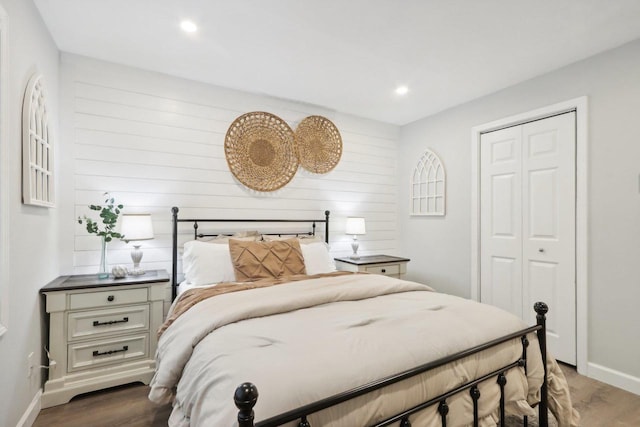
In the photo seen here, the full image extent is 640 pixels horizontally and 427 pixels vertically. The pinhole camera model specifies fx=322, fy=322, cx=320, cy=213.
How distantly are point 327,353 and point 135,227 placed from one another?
201 centimetres

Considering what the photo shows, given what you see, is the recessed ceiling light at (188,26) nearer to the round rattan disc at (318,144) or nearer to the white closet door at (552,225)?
the round rattan disc at (318,144)

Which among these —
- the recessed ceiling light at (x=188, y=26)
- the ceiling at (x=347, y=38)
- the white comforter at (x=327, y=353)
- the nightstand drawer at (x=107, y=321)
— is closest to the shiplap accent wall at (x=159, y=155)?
the ceiling at (x=347, y=38)

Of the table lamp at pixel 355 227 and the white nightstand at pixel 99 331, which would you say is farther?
the table lamp at pixel 355 227

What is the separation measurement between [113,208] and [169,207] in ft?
1.43

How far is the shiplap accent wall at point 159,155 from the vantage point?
2.64m

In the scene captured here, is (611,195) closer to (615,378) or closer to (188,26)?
(615,378)

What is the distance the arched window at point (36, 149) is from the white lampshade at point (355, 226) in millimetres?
2695

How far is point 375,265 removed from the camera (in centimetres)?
362

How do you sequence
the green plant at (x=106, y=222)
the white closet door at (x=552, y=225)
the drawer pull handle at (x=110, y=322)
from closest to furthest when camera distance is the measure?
the drawer pull handle at (x=110, y=322) < the green plant at (x=106, y=222) < the white closet door at (x=552, y=225)

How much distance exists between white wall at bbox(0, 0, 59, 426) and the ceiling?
1.10 ft

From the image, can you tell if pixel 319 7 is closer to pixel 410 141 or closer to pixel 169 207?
pixel 169 207

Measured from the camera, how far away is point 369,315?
5.51 ft

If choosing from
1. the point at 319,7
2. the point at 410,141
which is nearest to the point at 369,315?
the point at 319,7

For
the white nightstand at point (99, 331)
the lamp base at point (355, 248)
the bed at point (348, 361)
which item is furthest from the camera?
the lamp base at point (355, 248)
